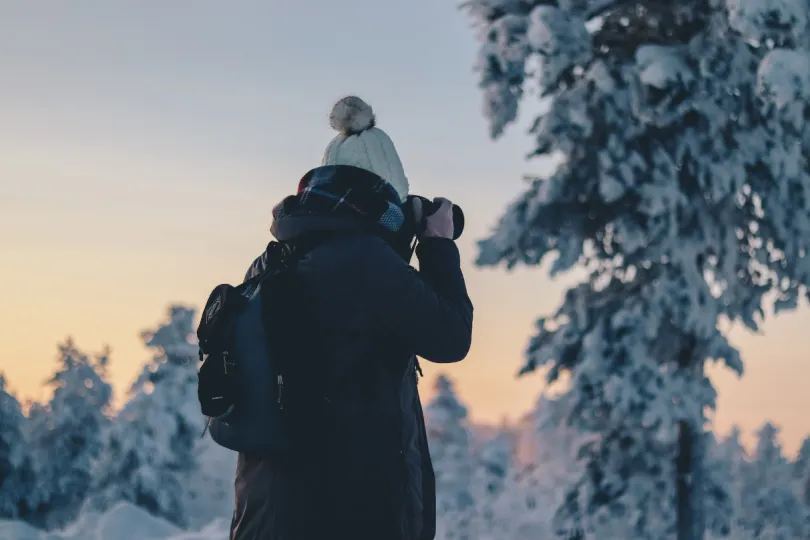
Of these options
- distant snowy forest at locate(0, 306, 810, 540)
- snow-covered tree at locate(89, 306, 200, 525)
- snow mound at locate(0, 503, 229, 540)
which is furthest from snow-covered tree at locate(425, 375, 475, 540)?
snow mound at locate(0, 503, 229, 540)

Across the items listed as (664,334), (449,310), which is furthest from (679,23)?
(449,310)

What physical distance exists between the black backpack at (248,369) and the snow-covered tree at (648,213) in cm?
1019

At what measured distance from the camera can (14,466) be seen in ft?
124

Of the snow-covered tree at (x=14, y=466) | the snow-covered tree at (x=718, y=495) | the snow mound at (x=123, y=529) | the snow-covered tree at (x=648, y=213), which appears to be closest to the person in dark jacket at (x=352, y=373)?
the snow mound at (x=123, y=529)

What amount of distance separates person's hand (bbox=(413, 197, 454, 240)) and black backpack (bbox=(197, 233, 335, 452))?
0.47m

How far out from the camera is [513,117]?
1361cm

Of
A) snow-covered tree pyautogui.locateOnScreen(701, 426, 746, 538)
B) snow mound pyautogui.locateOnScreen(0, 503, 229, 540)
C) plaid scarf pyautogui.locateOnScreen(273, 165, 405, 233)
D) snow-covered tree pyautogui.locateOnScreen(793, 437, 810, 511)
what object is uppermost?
snow-covered tree pyautogui.locateOnScreen(793, 437, 810, 511)

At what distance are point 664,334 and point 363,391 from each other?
36.1ft

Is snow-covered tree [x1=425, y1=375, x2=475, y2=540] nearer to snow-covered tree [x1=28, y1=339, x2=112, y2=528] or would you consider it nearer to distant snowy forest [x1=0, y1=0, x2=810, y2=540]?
snow-covered tree [x1=28, y1=339, x2=112, y2=528]

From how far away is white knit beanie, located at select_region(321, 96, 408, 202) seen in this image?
3330 millimetres

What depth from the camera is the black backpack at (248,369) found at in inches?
119

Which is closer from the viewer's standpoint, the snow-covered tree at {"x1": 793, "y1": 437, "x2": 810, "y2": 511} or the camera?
the camera

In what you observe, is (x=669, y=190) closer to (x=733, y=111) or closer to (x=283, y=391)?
(x=733, y=111)

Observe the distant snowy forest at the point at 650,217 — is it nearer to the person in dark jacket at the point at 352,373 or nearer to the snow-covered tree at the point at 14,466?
the person in dark jacket at the point at 352,373
